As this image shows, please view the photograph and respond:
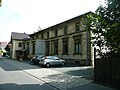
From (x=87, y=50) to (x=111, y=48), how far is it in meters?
15.5

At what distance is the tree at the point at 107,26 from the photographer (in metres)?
10.9

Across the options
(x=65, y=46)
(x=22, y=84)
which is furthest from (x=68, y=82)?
(x=65, y=46)

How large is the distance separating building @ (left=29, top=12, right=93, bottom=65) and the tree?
35.3 ft

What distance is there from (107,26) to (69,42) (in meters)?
20.4

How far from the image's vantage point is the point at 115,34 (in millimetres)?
10570

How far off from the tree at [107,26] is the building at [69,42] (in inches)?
424

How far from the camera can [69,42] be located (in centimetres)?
3178

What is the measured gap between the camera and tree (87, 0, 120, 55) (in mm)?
10893

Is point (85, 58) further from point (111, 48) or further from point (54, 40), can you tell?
point (111, 48)

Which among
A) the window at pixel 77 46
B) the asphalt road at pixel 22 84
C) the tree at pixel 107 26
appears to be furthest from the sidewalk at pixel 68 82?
the window at pixel 77 46

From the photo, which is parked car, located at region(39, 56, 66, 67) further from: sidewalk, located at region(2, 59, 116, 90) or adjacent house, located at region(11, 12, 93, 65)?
sidewalk, located at region(2, 59, 116, 90)

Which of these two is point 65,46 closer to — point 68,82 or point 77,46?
point 77,46

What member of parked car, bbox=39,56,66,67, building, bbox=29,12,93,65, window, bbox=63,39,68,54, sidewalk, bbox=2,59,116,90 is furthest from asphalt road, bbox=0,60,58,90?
window, bbox=63,39,68,54

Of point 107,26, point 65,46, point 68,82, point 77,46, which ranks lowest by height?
point 68,82
